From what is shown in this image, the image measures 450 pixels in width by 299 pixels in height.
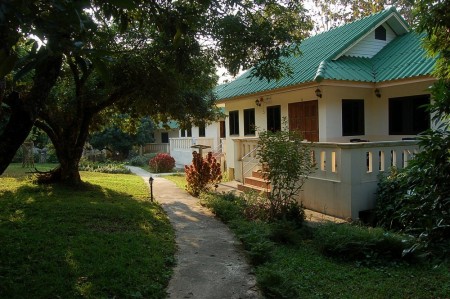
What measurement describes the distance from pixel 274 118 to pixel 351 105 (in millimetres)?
3396

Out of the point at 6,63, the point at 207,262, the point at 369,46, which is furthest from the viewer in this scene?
the point at 369,46

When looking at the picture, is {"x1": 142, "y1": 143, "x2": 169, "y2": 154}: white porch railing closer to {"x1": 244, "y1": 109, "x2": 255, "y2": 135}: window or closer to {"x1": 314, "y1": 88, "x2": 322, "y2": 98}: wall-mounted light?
{"x1": 244, "y1": 109, "x2": 255, "y2": 135}: window

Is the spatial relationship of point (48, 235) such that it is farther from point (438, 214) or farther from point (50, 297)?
point (438, 214)

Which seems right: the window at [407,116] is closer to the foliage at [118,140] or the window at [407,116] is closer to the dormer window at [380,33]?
the dormer window at [380,33]

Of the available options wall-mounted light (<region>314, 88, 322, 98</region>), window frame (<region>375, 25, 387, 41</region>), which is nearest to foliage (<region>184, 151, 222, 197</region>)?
wall-mounted light (<region>314, 88, 322, 98</region>)

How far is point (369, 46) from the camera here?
14.8 m

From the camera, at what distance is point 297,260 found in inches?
245

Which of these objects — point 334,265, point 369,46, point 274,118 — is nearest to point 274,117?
point 274,118

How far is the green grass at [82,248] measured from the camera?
184 inches

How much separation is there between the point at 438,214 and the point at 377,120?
11592mm

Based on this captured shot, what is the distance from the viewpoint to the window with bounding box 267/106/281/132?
15.9 meters

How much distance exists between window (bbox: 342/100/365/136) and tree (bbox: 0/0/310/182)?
4909 millimetres

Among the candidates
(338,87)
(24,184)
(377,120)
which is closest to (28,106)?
(24,184)

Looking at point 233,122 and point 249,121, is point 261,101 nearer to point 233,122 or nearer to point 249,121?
point 249,121
